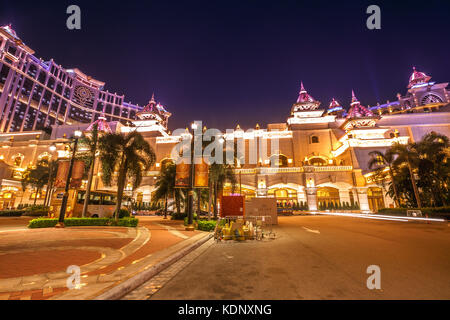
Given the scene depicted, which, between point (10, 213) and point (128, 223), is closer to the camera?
point (128, 223)

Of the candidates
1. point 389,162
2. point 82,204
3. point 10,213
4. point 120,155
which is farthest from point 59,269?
point 389,162

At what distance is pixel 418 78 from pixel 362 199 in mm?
73834

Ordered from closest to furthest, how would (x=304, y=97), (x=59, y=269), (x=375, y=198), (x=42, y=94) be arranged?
1. (x=59, y=269)
2. (x=375, y=198)
3. (x=304, y=97)
4. (x=42, y=94)

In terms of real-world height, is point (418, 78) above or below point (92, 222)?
above

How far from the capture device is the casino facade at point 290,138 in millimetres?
37656

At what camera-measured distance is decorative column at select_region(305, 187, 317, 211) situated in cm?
3669

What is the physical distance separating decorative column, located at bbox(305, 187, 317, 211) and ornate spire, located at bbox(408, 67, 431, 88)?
75.8m

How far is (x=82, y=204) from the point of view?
19750 millimetres

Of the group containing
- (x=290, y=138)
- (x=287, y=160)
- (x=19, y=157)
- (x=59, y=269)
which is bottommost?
(x=59, y=269)

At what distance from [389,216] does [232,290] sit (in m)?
27.8

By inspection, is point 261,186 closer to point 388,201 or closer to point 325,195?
point 325,195

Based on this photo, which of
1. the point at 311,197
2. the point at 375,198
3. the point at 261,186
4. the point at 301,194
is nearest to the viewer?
the point at 375,198

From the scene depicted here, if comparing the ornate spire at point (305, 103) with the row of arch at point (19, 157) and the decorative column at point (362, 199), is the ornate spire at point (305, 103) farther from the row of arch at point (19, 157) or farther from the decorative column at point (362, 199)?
the row of arch at point (19, 157)
